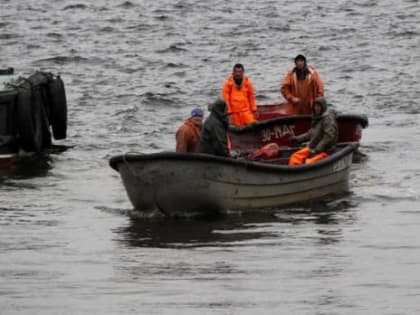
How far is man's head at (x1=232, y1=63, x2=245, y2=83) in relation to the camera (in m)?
22.8

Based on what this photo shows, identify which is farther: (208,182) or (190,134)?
(190,134)

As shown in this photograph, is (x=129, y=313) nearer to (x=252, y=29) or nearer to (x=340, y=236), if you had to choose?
(x=340, y=236)

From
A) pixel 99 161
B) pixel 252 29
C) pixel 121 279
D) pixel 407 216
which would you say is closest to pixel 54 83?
pixel 99 161

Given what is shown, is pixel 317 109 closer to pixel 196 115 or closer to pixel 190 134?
pixel 196 115

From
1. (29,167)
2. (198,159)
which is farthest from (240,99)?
(198,159)

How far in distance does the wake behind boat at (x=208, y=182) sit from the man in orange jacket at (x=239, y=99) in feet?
12.7

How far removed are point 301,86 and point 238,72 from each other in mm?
1430

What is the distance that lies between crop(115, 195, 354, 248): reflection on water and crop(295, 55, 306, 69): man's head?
3918mm

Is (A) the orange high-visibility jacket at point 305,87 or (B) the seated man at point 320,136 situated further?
(A) the orange high-visibility jacket at point 305,87

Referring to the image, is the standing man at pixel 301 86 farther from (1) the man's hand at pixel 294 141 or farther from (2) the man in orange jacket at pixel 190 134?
(2) the man in orange jacket at pixel 190 134

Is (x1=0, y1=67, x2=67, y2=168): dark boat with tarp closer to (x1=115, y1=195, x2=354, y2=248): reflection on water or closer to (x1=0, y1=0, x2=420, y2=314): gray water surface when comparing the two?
(x1=0, y1=0, x2=420, y2=314): gray water surface

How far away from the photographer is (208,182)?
18688 millimetres

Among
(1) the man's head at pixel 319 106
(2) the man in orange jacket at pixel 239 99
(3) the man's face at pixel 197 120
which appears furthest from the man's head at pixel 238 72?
(3) the man's face at pixel 197 120

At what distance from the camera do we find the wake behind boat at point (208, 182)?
18422 mm
